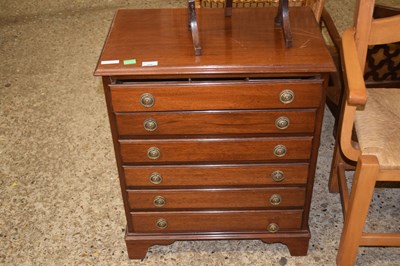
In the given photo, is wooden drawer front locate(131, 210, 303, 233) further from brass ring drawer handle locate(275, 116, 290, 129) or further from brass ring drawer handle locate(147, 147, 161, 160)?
brass ring drawer handle locate(275, 116, 290, 129)

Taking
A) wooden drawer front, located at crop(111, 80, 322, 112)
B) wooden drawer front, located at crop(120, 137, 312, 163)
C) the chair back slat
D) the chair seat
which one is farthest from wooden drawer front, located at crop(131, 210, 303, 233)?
the chair back slat

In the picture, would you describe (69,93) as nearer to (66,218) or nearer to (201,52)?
(66,218)

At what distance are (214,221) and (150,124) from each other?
0.56 m

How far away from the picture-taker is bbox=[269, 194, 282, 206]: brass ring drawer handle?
76.3 inches

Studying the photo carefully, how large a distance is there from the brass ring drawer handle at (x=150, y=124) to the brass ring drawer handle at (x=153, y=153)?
9 centimetres

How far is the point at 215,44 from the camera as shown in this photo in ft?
5.74

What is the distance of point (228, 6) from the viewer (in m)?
1.98

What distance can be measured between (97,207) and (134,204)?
516mm

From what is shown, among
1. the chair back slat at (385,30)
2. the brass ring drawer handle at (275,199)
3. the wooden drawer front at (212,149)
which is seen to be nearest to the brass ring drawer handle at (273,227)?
the brass ring drawer handle at (275,199)

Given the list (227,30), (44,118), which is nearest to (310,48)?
(227,30)

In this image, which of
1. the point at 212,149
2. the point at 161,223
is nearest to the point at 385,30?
the point at 212,149

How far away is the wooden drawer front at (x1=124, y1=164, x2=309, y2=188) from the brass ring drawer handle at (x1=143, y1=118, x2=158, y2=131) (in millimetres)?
189

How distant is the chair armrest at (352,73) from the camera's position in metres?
1.63

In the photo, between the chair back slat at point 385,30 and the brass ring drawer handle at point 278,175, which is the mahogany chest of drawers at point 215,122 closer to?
the brass ring drawer handle at point 278,175
